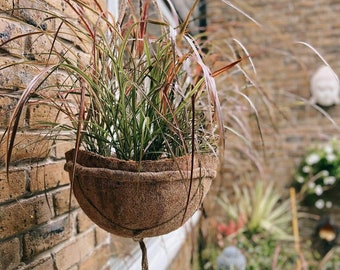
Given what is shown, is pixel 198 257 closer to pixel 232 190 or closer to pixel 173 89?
pixel 232 190

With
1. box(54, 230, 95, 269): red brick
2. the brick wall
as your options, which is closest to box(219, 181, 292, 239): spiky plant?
the brick wall

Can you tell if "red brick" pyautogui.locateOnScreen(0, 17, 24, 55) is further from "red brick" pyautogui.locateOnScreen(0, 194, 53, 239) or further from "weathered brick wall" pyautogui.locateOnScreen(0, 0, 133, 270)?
"red brick" pyautogui.locateOnScreen(0, 194, 53, 239)

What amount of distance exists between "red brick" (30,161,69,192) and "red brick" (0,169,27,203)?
39 millimetres

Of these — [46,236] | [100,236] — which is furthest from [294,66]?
[46,236]

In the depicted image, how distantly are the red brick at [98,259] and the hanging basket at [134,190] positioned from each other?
46cm

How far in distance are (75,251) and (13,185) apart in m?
0.39

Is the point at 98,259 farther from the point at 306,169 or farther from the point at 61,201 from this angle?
the point at 306,169

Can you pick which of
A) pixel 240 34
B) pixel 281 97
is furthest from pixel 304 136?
pixel 240 34

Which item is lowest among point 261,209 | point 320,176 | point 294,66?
point 261,209

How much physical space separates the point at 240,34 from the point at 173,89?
127 inches

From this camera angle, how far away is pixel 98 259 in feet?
4.55

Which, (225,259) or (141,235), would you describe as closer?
(141,235)

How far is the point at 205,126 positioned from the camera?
41.9 inches

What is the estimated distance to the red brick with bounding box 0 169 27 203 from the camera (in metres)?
0.85
